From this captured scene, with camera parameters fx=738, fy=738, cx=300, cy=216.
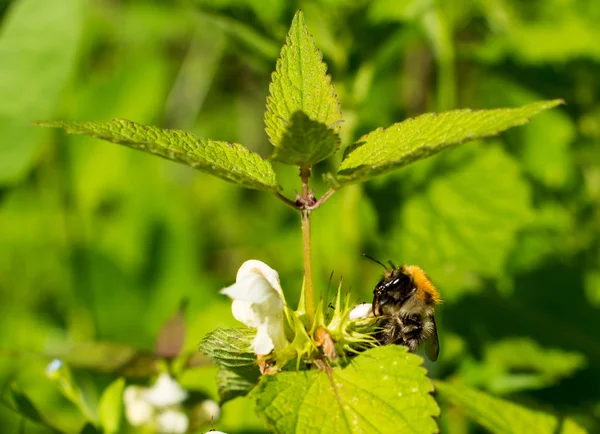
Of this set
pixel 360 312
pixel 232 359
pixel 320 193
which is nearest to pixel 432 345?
pixel 360 312

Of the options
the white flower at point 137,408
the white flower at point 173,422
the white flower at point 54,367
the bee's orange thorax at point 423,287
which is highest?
the bee's orange thorax at point 423,287

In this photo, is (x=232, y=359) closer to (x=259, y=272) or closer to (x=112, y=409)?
(x=259, y=272)

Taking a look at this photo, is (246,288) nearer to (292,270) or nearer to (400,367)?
(400,367)

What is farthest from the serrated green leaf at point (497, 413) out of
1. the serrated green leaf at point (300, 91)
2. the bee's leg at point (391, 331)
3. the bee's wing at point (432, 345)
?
the serrated green leaf at point (300, 91)

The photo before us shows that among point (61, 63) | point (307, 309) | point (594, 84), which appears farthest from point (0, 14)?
point (594, 84)

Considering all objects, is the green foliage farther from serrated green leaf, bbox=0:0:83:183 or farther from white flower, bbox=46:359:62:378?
serrated green leaf, bbox=0:0:83:183

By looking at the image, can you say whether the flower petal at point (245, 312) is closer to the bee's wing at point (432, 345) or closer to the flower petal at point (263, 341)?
the flower petal at point (263, 341)

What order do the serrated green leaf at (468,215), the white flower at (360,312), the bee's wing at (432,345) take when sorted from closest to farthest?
the white flower at (360,312), the bee's wing at (432,345), the serrated green leaf at (468,215)

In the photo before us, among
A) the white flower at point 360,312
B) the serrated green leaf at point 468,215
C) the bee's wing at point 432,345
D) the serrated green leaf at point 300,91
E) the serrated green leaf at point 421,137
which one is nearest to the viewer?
the serrated green leaf at point 421,137

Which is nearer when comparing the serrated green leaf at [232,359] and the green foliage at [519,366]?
the serrated green leaf at [232,359]
